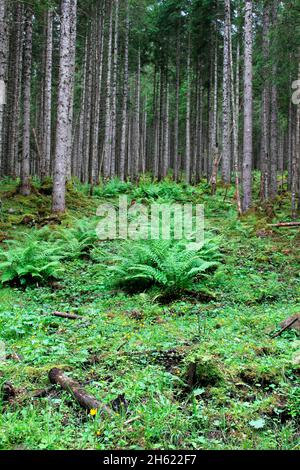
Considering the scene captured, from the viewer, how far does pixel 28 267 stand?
7.93 meters

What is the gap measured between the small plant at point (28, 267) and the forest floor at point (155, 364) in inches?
11.5

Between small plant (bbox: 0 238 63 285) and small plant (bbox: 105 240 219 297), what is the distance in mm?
1264

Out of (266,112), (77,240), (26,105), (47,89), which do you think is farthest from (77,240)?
(266,112)

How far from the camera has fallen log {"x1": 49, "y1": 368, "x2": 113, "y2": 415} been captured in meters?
3.47

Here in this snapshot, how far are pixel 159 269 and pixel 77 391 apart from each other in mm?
4273

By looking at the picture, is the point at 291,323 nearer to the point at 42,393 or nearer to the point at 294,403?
the point at 294,403

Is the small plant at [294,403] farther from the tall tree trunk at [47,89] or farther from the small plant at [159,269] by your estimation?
the tall tree trunk at [47,89]

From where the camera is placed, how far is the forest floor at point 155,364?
3170mm

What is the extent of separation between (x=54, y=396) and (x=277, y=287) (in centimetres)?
520

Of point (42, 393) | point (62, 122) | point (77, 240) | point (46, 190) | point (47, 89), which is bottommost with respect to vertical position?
point (42, 393)

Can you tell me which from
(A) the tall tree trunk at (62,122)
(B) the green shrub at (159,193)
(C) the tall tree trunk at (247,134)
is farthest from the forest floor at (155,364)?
(B) the green shrub at (159,193)

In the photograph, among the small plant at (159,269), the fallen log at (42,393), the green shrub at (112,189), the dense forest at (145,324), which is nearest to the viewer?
the dense forest at (145,324)

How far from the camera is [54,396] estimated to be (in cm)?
377

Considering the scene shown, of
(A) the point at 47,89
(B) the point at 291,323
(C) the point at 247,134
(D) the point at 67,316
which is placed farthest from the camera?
(A) the point at 47,89
